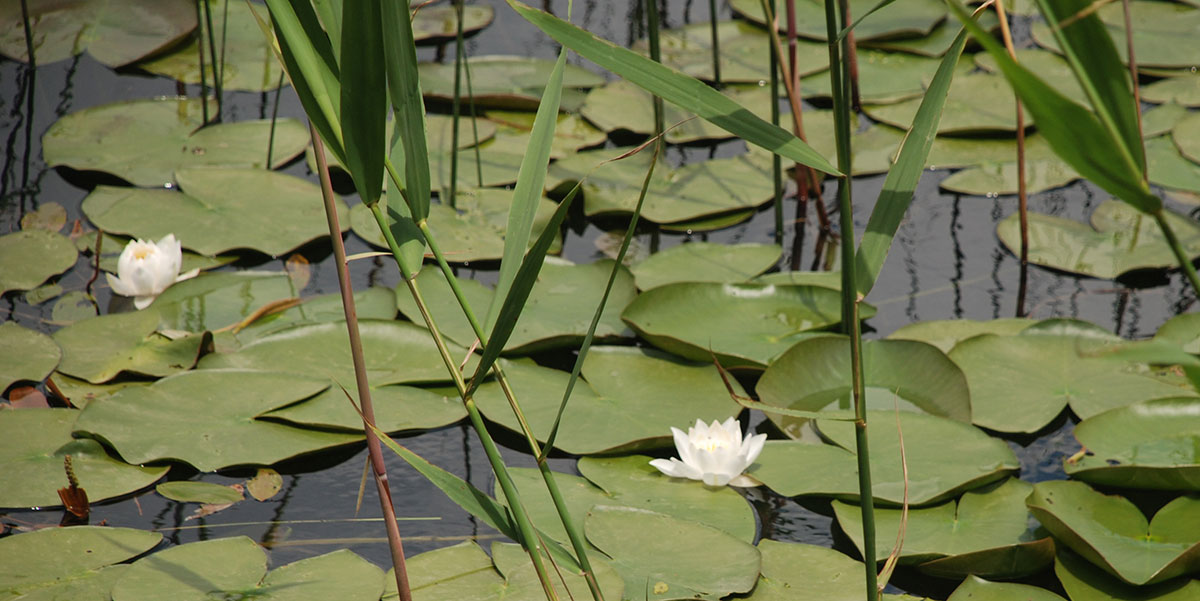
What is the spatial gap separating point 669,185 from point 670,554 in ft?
3.96

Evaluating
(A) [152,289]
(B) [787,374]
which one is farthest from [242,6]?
(B) [787,374]

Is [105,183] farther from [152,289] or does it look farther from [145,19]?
[145,19]

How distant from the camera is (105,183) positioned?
2.25 meters

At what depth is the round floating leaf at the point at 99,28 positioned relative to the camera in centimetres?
269

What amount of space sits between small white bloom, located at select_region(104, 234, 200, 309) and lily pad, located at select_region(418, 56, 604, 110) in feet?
3.11

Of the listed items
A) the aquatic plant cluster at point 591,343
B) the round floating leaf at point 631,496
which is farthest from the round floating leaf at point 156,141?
the round floating leaf at point 631,496

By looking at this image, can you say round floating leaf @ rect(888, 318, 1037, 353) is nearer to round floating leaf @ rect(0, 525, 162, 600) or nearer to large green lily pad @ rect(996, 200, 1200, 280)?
large green lily pad @ rect(996, 200, 1200, 280)

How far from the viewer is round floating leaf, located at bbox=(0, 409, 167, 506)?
1.40 metres

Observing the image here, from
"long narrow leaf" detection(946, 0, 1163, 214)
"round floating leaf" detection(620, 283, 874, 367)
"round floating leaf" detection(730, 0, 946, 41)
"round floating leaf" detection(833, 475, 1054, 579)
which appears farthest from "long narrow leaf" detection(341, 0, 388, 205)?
"round floating leaf" detection(730, 0, 946, 41)

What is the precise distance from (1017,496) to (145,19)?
8.72 feet

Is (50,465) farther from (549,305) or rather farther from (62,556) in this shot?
(549,305)

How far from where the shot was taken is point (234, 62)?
2.75m

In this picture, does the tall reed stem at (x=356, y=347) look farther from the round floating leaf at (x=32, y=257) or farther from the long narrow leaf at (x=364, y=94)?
the round floating leaf at (x=32, y=257)

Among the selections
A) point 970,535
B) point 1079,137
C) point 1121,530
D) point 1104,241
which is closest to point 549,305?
point 970,535
